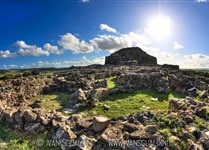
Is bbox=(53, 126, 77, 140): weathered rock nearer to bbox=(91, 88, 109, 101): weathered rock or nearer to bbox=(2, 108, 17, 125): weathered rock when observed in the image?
bbox=(2, 108, 17, 125): weathered rock

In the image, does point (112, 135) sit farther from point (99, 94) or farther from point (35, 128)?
point (99, 94)

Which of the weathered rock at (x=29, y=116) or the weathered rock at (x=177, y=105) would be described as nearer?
the weathered rock at (x=29, y=116)

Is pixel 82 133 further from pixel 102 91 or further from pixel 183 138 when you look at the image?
pixel 102 91

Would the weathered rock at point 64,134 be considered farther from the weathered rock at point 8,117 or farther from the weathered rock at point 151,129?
the weathered rock at point 151,129

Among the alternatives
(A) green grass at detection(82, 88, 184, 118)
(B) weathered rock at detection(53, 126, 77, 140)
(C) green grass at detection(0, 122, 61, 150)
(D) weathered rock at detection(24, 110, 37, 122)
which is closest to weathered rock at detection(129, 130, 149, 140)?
(B) weathered rock at detection(53, 126, 77, 140)

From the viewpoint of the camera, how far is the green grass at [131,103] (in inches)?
559

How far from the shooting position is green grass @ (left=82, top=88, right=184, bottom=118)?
46.6ft

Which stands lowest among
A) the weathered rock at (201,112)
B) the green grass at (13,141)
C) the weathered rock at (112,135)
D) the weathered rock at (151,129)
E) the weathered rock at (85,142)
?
the green grass at (13,141)

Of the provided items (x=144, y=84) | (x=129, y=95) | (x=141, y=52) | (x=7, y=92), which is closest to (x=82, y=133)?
(x=129, y=95)

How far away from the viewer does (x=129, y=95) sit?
1823cm

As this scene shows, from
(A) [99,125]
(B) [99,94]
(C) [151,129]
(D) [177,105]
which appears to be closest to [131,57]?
(B) [99,94]

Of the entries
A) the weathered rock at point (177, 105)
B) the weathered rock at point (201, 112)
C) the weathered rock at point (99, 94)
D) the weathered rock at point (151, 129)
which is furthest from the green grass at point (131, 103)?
the weathered rock at point (151, 129)

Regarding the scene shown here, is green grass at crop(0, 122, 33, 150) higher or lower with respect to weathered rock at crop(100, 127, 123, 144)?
lower

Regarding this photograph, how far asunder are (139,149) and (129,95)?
33.8 ft
